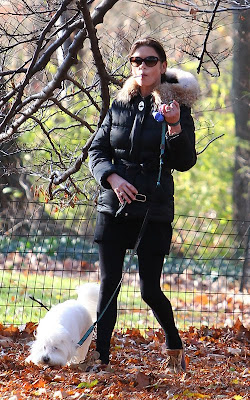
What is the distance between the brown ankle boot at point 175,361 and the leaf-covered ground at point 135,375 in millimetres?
61

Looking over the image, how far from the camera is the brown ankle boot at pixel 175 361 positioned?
173 inches

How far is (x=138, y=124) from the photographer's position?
4.01 metres

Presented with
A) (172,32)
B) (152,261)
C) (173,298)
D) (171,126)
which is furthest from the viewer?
(173,298)

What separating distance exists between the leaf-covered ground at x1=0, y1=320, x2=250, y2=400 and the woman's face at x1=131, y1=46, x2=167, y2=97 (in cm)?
186

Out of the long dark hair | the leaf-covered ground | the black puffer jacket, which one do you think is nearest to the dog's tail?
the leaf-covered ground

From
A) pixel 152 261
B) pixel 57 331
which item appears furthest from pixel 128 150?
pixel 57 331

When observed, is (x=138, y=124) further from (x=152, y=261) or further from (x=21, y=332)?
(x=21, y=332)

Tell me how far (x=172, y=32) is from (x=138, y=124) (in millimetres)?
1783

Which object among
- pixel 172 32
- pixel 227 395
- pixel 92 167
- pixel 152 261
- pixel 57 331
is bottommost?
pixel 227 395

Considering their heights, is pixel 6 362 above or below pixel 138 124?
below

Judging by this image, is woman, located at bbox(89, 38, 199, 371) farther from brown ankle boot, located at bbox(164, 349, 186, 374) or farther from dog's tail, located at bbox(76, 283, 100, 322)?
dog's tail, located at bbox(76, 283, 100, 322)

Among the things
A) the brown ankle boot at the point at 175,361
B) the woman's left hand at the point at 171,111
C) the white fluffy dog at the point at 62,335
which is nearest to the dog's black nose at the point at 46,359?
the white fluffy dog at the point at 62,335

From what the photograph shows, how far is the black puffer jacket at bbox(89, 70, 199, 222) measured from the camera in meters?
3.98

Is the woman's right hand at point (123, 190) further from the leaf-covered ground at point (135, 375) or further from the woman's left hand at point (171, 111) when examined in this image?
the leaf-covered ground at point (135, 375)
